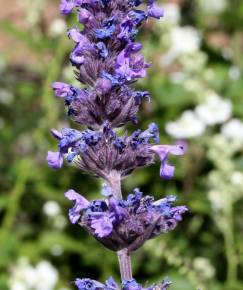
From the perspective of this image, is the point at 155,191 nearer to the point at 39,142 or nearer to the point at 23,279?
the point at 39,142

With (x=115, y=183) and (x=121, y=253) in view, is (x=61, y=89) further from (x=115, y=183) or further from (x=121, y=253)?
(x=121, y=253)

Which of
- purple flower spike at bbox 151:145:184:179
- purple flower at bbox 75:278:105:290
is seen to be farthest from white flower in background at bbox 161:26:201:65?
purple flower at bbox 75:278:105:290

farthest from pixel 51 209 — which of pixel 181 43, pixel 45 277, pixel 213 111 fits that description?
pixel 181 43

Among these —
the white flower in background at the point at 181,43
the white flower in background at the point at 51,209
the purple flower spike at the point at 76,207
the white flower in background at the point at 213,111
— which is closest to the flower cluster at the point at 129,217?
the purple flower spike at the point at 76,207

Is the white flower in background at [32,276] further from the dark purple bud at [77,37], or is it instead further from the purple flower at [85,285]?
the dark purple bud at [77,37]

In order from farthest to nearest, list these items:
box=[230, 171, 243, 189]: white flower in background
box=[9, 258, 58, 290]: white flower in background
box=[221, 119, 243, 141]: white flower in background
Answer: box=[221, 119, 243, 141]: white flower in background
box=[9, 258, 58, 290]: white flower in background
box=[230, 171, 243, 189]: white flower in background

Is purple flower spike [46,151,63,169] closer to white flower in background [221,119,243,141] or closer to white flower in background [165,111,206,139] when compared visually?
white flower in background [221,119,243,141]
